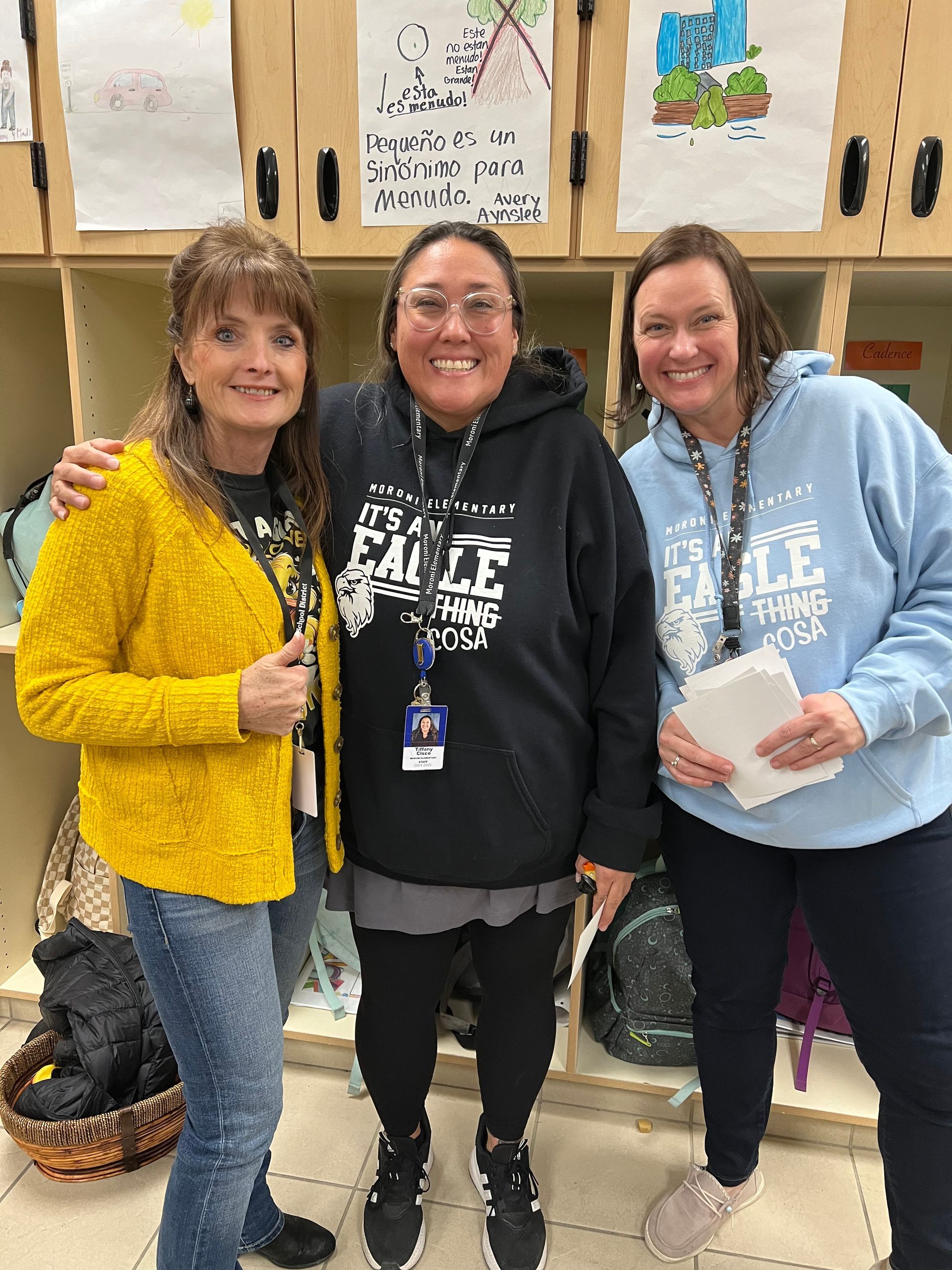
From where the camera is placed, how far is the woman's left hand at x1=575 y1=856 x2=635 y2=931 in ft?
4.25

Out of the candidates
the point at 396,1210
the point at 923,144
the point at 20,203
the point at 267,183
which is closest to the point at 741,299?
the point at 923,144

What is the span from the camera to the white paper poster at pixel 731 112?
1296mm

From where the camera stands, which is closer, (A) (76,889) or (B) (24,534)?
(B) (24,534)

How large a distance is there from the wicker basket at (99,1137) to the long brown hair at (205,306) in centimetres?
122

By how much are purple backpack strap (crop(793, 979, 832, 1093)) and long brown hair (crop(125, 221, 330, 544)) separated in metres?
1.53

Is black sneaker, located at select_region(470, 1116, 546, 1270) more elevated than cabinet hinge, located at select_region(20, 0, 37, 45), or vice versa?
cabinet hinge, located at select_region(20, 0, 37, 45)

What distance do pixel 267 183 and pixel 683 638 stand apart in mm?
1096

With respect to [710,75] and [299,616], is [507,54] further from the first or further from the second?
[299,616]

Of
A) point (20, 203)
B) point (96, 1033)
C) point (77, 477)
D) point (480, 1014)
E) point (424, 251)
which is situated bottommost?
point (96, 1033)

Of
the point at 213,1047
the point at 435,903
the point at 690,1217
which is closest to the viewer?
the point at 213,1047

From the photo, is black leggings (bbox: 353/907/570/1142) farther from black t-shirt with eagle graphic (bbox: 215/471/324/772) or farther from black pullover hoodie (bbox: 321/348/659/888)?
black t-shirt with eagle graphic (bbox: 215/471/324/772)

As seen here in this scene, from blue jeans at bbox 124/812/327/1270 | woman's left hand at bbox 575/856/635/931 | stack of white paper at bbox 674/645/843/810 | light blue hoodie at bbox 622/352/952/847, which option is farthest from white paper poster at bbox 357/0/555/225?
blue jeans at bbox 124/812/327/1270

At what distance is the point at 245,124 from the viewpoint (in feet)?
4.89

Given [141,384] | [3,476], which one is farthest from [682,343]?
[3,476]
